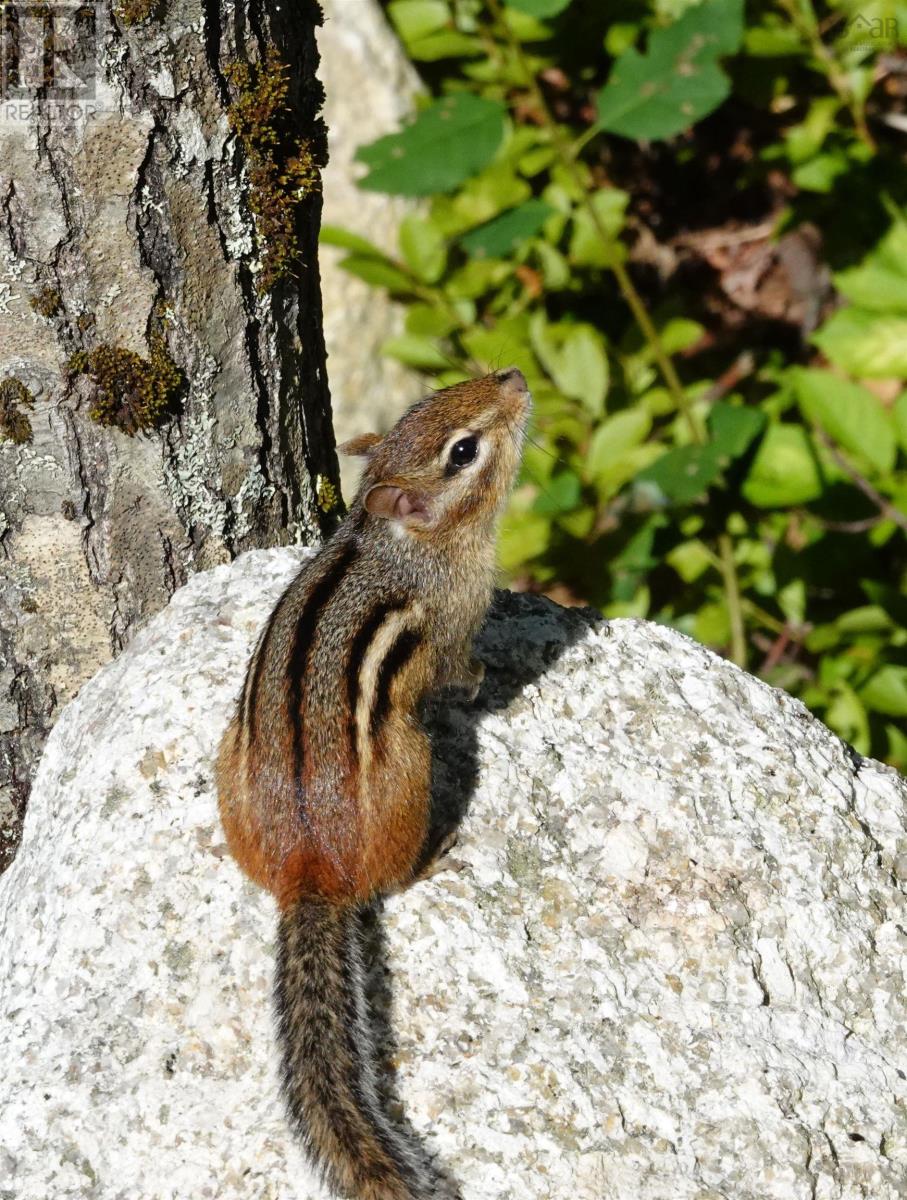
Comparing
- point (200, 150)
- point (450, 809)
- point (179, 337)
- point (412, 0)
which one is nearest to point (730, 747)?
point (450, 809)

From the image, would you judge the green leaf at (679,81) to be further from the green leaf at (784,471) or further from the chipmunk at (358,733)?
the green leaf at (784,471)

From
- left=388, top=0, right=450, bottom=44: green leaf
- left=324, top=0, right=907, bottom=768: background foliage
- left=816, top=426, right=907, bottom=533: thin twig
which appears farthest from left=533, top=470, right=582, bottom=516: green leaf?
left=388, top=0, right=450, bottom=44: green leaf

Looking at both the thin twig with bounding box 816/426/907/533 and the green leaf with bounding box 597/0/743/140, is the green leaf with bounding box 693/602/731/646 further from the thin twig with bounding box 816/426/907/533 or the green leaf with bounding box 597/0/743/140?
the green leaf with bounding box 597/0/743/140

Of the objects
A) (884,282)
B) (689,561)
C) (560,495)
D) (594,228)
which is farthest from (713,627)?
(594,228)

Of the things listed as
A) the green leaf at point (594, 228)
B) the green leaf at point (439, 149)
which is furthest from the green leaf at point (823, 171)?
the green leaf at point (439, 149)

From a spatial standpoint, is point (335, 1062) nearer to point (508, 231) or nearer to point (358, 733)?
point (358, 733)

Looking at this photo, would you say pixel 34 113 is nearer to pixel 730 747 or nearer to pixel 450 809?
pixel 450 809
